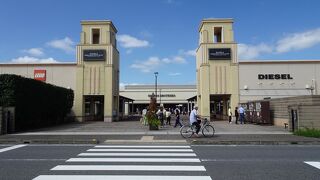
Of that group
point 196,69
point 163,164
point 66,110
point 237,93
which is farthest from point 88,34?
point 163,164

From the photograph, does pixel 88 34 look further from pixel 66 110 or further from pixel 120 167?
pixel 120 167

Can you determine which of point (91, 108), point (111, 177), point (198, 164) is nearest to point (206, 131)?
point (198, 164)

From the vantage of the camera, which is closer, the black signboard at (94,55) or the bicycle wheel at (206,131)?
the bicycle wheel at (206,131)

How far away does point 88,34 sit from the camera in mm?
44688

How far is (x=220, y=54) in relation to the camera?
141 ft

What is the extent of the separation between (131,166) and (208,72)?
32323 mm

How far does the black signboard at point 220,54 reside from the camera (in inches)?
1687

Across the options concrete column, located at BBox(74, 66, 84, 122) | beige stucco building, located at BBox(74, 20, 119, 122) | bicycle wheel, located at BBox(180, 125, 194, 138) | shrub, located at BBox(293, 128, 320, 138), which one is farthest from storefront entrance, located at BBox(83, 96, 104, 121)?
shrub, located at BBox(293, 128, 320, 138)

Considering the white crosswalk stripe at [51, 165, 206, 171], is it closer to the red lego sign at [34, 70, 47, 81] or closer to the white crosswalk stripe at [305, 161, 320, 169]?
the white crosswalk stripe at [305, 161, 320, 169]

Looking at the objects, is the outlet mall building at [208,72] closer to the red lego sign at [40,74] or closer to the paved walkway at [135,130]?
the red lego sign at [40,74]

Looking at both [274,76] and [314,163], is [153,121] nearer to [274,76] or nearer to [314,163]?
[314,163]

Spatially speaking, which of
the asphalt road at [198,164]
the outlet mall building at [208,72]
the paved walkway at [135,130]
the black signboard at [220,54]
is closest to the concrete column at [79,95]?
the outlet mall building at [208,72]

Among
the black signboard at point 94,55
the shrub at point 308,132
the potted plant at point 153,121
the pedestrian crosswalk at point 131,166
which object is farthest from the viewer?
the black signboard at point 94,55

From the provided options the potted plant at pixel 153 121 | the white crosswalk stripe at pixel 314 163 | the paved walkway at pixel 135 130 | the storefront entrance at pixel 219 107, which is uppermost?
the storefront entrance at pixel 219 107
